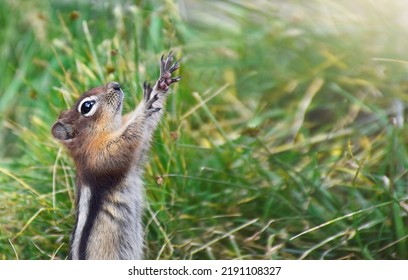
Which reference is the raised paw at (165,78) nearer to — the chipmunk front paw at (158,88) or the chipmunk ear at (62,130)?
the chipmunk front paw at (158,88)

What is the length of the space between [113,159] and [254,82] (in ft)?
5.04

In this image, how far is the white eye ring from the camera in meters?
2.82

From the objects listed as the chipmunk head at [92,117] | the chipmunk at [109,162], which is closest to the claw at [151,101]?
the chipmunk at [109,162]

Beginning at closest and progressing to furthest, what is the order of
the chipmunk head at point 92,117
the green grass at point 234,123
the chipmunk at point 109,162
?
the chipmunk at point 109,162 < the chipmunk head at point 92,117 < the green grass at point 234,123

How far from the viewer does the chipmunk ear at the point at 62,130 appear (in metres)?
2.83

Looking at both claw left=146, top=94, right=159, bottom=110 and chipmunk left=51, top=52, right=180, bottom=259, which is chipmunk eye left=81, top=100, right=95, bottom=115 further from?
claw left=146, top=94, right=159, bottom=110

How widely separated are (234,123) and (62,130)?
1.22 m

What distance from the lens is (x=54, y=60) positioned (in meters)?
3.96

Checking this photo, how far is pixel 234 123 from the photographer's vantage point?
3.88 m

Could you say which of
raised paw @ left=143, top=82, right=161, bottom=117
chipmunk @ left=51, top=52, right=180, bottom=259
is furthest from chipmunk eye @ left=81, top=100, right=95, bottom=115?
raised paw @ left=143, top=82, right=161, bottom=117

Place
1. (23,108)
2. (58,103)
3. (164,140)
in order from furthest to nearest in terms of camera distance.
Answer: (23,108)
(58,103)
(164,140)

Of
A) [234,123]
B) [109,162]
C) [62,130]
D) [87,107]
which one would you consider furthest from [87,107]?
[234,123]
